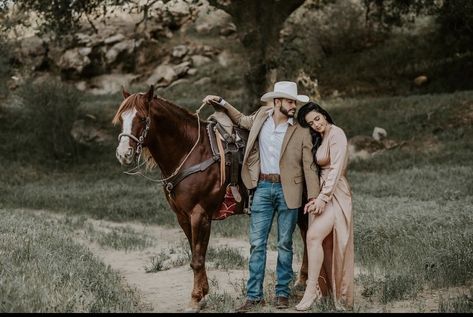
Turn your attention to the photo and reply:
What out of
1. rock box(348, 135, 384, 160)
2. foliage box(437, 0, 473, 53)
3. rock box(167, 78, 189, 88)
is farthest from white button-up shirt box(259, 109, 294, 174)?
rock box(167, 78, 189, 88)

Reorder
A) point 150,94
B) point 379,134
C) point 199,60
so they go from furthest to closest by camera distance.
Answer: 1. point 199,60
2. point 379,134
3. point 150,94

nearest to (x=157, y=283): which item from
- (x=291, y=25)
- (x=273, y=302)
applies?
(x=273, y=302)

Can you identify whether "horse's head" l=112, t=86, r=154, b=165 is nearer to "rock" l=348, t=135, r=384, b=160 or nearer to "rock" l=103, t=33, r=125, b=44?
"rock" l=348, t=135, r=384, b=160

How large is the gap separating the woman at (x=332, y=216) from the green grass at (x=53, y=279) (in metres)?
2.13

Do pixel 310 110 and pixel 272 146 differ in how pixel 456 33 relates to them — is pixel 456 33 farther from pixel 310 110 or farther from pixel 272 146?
pixel 272 146

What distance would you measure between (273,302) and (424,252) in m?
3.23

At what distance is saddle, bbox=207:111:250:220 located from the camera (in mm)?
7918

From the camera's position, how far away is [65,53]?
38812mm

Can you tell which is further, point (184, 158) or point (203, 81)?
point (203, 81)

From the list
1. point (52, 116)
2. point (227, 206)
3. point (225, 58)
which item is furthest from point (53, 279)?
point (225, 58)

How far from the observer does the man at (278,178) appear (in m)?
7.36

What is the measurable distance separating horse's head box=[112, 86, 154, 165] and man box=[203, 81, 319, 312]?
4.02ft

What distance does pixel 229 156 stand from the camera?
7996 mm

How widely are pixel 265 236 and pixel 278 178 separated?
0.69 metres
